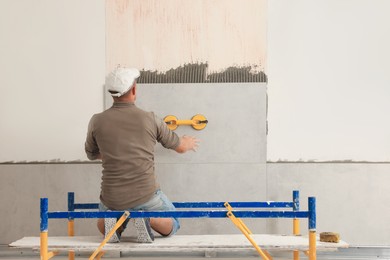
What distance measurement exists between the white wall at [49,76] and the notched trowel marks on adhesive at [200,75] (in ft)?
1.21

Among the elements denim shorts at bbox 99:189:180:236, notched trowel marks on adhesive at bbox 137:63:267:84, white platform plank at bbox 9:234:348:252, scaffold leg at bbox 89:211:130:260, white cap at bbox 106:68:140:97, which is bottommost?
white platform plank at bbox 9:234:348:252

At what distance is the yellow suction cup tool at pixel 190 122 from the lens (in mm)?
4117

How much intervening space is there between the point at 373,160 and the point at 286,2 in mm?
1276

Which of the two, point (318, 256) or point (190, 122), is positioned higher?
point (190, 122)

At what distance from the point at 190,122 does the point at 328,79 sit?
1026 millimetres

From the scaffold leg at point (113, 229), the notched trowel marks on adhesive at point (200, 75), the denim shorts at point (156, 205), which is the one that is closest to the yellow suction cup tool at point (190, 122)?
the notched trowel marks on adhesive at point (200, 75)

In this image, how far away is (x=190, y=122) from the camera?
4.13 metres

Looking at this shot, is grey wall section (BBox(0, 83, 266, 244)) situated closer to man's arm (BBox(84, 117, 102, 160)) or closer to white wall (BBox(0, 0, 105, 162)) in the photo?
white wall (BBox(0, 0, 105, 162))

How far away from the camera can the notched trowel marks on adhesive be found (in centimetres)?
416

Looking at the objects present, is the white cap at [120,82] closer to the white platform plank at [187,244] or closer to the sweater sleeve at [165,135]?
the sweater sleeve at [165,135]

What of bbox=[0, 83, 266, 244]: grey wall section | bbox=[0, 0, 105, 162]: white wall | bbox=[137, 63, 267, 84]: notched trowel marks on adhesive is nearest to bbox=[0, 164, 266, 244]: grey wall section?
bbox=[0, 83, 266, 244]: grey wall section

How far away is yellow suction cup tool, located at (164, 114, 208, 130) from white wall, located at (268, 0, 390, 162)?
483mm

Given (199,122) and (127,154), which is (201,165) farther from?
(127,154)

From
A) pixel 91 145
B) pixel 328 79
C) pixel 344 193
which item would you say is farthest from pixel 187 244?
pixel 328 79
